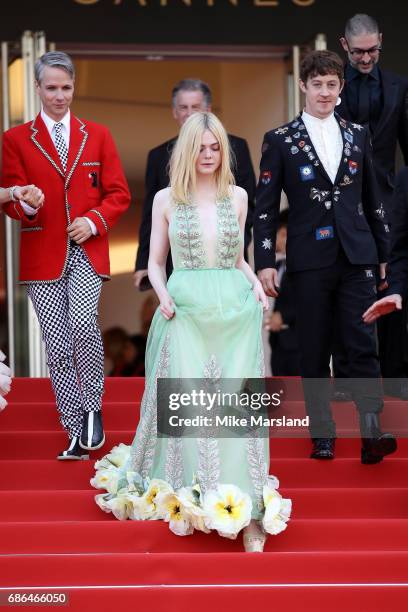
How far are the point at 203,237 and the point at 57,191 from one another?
3.51 ft

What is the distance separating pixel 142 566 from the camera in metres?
5.23

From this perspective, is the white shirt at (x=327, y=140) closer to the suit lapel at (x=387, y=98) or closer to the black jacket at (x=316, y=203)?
the black jacket at (x=316, y=203)

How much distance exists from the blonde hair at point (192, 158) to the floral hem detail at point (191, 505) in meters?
1.23

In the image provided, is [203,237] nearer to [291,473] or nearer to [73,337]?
[73,337]

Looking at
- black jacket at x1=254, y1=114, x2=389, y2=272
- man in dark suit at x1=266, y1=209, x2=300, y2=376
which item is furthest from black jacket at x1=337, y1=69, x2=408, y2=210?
man in dark suit at x1=266, y1=209, x2=300, y2=376

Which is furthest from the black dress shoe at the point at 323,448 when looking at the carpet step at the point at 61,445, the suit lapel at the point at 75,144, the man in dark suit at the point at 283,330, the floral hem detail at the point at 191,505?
the man in dark suit at the point at 283,330

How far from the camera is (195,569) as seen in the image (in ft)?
17.1

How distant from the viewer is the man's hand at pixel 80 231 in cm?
658

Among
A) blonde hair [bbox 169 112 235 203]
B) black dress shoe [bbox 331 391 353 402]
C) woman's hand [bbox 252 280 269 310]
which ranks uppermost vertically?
blonde hair [bbox 169 112 235 203]

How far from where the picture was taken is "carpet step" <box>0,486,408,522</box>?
5996mm

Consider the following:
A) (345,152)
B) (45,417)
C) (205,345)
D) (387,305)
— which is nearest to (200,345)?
(205,345)

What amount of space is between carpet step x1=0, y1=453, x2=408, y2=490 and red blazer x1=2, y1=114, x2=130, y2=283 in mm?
898

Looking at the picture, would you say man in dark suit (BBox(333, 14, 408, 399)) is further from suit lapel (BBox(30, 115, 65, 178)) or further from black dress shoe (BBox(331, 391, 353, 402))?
suit lapel (BBox(30, 115, 65, 178))

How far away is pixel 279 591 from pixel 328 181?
7.39ft
